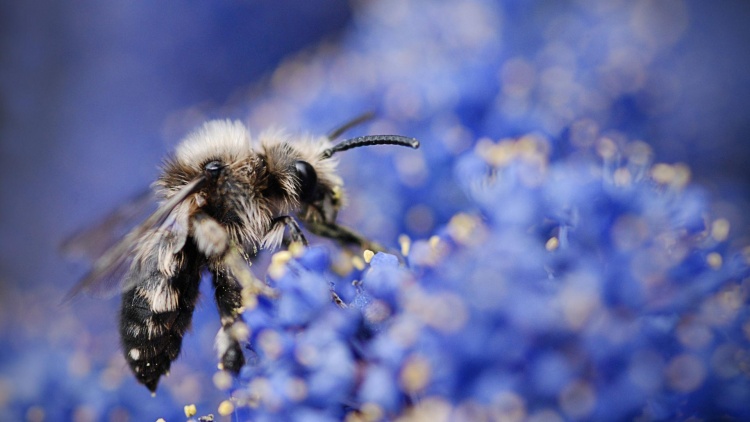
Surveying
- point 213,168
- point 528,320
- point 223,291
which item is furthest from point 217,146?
point 528,320

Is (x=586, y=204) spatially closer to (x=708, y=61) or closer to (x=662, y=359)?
(x=662, y=359)

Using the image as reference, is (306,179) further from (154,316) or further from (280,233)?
(154,316)

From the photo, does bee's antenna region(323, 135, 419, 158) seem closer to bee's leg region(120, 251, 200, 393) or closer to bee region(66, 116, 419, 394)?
bee region(66, 116, 419, 394)

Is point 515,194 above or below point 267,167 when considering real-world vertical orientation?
below

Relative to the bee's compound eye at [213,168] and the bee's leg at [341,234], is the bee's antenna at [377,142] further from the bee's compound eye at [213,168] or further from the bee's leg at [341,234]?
the bee's compound eye at [213,168]

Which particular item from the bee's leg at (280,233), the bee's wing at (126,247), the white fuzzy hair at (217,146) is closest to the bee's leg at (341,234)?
the bee's leg at (280,233)

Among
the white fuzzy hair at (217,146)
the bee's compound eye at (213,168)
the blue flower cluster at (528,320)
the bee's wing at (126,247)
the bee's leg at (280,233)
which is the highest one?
the white fuzzy hair at (217,146)

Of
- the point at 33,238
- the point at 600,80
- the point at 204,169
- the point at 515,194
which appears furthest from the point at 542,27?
the point at 33,238
